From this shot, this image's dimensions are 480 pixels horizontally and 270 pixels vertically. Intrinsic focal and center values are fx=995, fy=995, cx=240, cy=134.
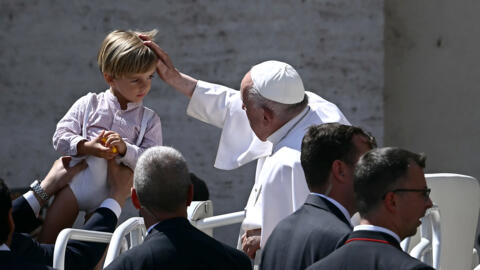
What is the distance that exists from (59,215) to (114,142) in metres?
0.43

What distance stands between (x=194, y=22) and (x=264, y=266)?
4612 mm

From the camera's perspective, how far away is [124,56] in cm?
452

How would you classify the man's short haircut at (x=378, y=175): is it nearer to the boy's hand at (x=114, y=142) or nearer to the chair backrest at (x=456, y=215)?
the chair backrest at (x=456, y=215)

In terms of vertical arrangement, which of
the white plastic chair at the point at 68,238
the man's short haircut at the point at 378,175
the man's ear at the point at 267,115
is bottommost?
the white plastic chair at the point at 68,238

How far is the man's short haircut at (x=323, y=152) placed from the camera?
350cm

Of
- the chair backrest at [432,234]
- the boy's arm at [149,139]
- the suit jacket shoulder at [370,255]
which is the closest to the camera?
the suit jacket shoulder at [370,255]

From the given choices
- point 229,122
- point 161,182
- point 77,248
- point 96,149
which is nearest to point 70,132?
point 96,149

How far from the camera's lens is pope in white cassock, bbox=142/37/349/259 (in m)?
4.16

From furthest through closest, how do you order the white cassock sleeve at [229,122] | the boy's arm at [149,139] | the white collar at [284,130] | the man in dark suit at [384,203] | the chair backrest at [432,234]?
the white cassock sleeve at [229,122]
the boy's arm at [149,139]
the white collar at [284,130]
the chair backrest at [432,234]
the man in dark suit at [384,203]

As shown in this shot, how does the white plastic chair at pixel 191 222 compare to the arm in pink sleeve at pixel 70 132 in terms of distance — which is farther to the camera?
the arm in pink sleeve at pixel 70 132

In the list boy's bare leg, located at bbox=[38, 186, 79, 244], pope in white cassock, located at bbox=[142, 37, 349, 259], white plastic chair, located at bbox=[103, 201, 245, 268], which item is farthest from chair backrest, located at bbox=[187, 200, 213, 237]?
boy's bare leg, located at bbox=[38, 186, 79, 244]

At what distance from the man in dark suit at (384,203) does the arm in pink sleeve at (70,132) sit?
6.12 ft

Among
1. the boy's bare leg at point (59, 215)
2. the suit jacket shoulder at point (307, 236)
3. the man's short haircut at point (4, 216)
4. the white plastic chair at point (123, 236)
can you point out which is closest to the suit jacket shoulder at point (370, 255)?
the suit jacket shoulder at point (307, 236)

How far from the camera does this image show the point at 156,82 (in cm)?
797
